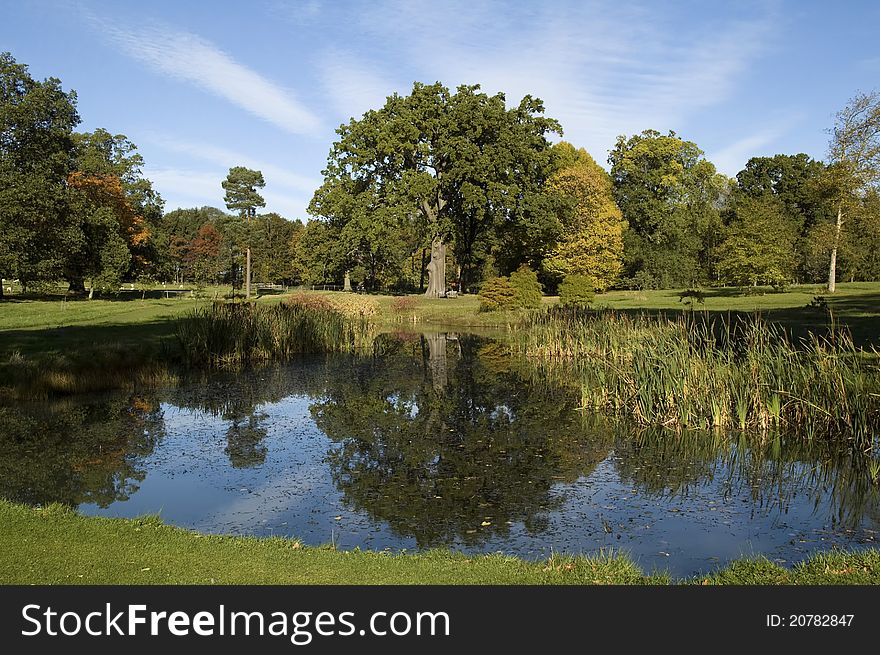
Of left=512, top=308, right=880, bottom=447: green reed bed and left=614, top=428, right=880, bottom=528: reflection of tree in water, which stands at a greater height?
left=512, top=308, right=880, bottom=447: green reed bed

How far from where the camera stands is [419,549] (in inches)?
270

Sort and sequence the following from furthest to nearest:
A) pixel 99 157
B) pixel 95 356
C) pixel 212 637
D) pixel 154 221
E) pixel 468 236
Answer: pixel 154 221 → pixel 99 157 → pixel 468 236 → pixel 95 356 → pixel 212 637

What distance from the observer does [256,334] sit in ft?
73.8

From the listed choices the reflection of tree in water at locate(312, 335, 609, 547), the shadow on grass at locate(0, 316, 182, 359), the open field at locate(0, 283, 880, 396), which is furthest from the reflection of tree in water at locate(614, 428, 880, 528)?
the shadow on grass at locate(0, 316, 182, 359)

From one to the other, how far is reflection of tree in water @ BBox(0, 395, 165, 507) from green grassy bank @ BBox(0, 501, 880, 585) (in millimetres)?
2351

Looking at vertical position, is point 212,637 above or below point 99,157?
below

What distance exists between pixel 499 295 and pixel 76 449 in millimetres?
27680

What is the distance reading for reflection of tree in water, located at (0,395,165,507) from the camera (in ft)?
28.9

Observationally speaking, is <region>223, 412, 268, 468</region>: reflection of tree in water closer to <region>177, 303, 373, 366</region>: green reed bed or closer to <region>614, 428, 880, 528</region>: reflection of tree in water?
<region>614, 428, 880, 528</region>: reflection of tree in water

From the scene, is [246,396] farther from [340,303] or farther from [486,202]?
[486,202]

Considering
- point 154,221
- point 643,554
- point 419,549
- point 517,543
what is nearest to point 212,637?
point 419,549

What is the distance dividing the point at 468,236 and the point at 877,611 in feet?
156

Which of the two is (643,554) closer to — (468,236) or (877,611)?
(877,611)

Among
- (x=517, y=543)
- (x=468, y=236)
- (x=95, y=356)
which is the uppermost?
(x=468, y=236)
